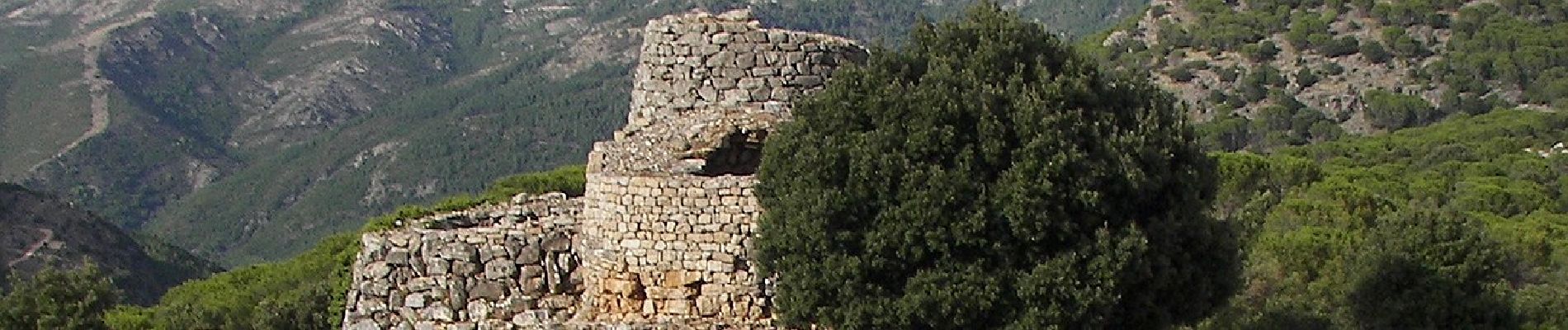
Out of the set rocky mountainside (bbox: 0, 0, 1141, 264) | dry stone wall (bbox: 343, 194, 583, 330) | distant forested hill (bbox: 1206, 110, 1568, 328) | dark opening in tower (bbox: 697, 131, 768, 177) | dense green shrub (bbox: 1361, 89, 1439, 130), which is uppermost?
dark opening in tower (bbox: 697, 131, 768, 177)

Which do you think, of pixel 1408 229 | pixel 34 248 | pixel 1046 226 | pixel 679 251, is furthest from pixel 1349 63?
pixel 679 251

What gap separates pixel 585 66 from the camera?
189000 millimetres

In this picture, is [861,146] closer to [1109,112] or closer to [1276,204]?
[1109,112]

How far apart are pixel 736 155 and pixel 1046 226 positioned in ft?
9.49

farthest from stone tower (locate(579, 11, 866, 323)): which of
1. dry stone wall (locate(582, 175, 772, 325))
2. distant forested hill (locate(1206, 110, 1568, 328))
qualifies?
distant forested hill (locate(1206, 110, 1568, 328))

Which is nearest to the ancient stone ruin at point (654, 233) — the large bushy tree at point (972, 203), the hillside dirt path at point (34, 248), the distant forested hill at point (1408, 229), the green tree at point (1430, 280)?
the large bushy tree at point (972, 203)

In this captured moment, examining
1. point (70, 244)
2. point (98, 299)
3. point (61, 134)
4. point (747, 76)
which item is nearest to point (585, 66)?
point (61, 134)

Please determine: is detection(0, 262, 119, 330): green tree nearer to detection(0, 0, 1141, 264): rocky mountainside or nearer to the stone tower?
the stone tower

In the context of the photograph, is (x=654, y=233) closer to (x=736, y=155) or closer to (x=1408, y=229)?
(x=736, y=155)

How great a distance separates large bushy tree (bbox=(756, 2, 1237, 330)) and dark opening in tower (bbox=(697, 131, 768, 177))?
2.75 ft

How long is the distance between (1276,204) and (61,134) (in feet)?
540

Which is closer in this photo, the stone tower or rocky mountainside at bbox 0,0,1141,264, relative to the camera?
the stone tower

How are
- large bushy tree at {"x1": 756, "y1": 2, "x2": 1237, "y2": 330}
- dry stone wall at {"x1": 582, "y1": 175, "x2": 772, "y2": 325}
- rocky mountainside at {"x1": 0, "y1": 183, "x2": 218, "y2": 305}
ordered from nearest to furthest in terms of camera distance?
large bushy tree at {"x1": 756, "y1": 2, "x2": 1237, "y2": 330}
dry stone wall at {"x1": 582, "y1": 175, "x2": 772, "y2": 325}
rocky mountainside at {"x1": 0, "y1": 183, "x2": 218, "y2": 305}

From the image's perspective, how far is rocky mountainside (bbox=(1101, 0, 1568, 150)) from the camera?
6147 cm
